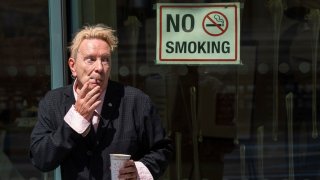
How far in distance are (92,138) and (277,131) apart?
195cm

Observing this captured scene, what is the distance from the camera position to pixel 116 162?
2316 mm

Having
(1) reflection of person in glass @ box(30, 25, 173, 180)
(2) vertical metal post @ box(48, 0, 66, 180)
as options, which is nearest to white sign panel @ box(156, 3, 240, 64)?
(2) vertical metal post @ box(48, 0, 66, 180)

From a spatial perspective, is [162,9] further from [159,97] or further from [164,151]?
[164,151]

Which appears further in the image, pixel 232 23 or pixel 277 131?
pixel 277 131

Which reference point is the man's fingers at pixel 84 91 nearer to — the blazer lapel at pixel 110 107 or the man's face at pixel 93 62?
the man's face at pixel 93 62

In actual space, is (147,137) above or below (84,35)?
below

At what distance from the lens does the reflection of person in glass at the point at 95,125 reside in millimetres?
2363

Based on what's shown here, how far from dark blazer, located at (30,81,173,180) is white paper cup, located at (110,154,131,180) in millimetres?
119

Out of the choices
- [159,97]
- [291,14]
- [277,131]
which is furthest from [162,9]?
[277,131]

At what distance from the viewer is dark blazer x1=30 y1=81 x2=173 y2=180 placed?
2.43 metres

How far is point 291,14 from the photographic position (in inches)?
156

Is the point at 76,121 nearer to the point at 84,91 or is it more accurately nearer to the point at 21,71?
the point at 84,91

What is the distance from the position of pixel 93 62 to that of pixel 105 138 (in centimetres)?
31

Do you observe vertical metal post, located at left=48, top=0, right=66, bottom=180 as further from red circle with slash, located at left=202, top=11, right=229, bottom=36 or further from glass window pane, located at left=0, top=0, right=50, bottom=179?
red circle with slash, located at left=202, top=11, right=229, bottom=36
